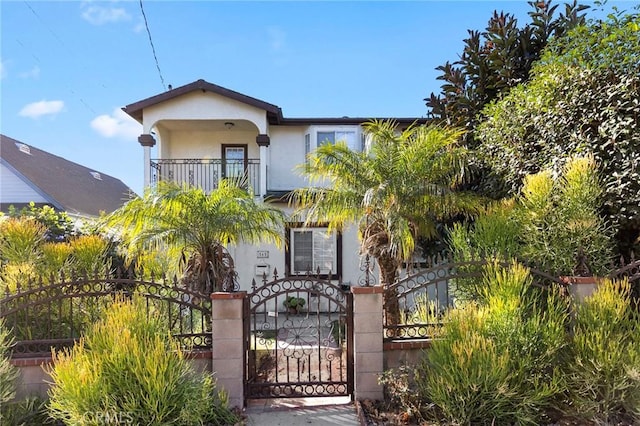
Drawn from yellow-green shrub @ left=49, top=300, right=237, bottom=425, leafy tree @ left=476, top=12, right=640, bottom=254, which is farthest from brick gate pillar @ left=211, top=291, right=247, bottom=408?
leafy tree @ left=476, top=12, right=640, bottom=254

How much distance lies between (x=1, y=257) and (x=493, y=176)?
9.90 m

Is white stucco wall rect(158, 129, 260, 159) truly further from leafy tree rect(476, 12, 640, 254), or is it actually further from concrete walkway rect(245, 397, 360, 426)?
concrete walkway rect(245, 397, 360, 426)

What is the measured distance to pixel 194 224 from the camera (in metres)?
6.56

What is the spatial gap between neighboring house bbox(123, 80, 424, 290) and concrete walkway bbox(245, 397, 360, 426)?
232 inches

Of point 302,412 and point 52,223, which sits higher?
point 52,223

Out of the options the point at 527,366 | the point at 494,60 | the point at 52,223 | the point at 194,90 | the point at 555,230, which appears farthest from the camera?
the point at 194,90

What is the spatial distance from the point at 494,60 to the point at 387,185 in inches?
192

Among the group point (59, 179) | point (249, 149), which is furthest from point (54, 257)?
point (59, 179)

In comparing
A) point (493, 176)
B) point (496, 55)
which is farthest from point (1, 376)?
point (496, 55)

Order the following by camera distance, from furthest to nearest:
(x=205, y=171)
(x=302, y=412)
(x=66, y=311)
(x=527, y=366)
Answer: (x=205, y=171)
(x=66, y=311)
(x=302, y=412)
(x=527, y=366)

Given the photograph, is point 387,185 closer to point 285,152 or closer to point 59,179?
point 285,152

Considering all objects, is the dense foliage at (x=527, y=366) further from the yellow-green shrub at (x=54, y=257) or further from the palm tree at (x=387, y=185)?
the yellow-green shrub at (x=54, y=257)

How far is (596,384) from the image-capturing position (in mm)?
3926

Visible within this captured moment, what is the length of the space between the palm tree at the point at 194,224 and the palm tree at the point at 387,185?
137cm
